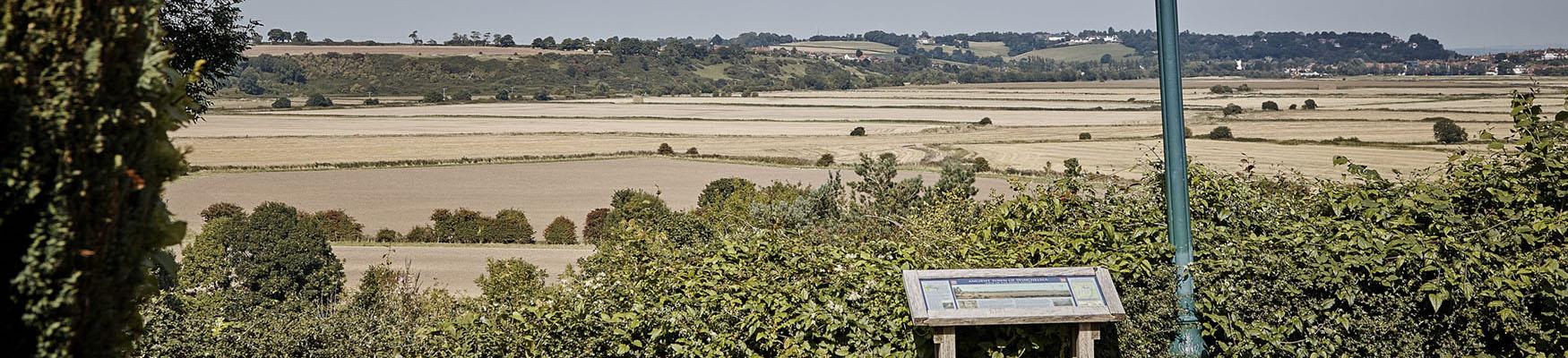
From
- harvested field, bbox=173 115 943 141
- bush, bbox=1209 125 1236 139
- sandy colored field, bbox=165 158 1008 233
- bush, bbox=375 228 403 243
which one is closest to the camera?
bush, bbox=375 228 403 243

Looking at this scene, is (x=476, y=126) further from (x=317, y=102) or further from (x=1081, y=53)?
(x=1081, y=53)

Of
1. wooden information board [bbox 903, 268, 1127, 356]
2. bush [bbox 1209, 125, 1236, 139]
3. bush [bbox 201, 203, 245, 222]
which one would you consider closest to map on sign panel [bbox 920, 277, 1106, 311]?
wooden information board [bbox 903, 268, 1127, 356]

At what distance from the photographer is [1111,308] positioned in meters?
4.60

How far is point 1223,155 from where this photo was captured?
105 feet

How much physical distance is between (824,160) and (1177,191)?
3542 centimetres

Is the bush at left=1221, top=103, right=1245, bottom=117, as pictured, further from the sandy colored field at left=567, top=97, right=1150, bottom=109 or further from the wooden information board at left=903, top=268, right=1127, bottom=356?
the wooden information board at left=903, top=268, right=1127, bottom=356

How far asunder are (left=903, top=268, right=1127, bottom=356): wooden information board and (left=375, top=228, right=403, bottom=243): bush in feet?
82.5

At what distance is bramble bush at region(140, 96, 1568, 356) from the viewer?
4.90 m

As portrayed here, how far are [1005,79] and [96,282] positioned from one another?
12148 centimetres

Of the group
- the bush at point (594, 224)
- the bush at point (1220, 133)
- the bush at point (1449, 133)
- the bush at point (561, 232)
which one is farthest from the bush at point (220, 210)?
the bush at point (1449, 133)

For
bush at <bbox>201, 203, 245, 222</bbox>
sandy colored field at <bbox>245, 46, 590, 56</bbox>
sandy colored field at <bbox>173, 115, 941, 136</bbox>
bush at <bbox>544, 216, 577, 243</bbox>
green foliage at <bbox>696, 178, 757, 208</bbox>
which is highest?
sandy colored field at <bbox>245, 46, 590, 56</bbox>

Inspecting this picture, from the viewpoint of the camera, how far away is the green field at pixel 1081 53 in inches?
6521

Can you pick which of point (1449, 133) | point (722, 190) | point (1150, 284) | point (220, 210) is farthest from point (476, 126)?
point (1150, 284)

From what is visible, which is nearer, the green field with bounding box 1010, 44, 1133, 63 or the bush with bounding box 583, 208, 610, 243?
the bush with bounding box 583, 208, 610, 243
